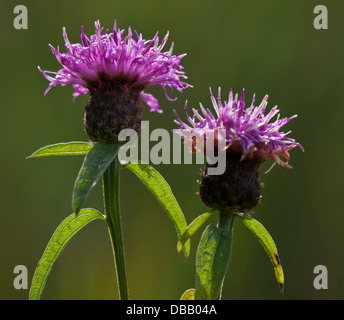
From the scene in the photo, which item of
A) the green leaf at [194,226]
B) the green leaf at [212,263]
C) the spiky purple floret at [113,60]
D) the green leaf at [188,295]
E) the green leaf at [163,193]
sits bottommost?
the green leaf at [188,295]

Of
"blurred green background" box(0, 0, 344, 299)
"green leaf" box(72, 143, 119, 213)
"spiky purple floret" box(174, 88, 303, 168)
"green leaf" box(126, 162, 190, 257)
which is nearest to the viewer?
"green leaf" box(72, 143, 119, 213)

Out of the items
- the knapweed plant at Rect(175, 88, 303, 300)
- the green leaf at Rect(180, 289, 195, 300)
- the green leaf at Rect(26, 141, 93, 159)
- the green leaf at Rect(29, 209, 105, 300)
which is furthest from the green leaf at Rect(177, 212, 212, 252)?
the green leaf at Rect(26, 141, 93, 159)

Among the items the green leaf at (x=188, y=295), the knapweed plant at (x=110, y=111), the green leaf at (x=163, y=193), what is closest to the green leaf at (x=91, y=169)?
the knapweed plant at (x=110, y=111)

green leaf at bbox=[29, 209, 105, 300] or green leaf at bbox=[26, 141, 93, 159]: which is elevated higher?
green leaf at bbox=[26, 141, 93, 159]

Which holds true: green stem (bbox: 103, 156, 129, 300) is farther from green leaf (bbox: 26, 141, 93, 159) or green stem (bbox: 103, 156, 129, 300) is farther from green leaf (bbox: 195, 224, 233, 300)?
green leaf (bbox: 195, 224, 233, 300)

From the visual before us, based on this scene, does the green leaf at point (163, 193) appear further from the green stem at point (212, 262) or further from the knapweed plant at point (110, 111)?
the green stem at point (212, 262)

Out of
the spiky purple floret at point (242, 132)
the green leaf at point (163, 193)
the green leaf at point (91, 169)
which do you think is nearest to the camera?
the green leaf at point (91, 169)

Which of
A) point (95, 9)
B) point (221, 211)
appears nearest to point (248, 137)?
point (221, 211)
